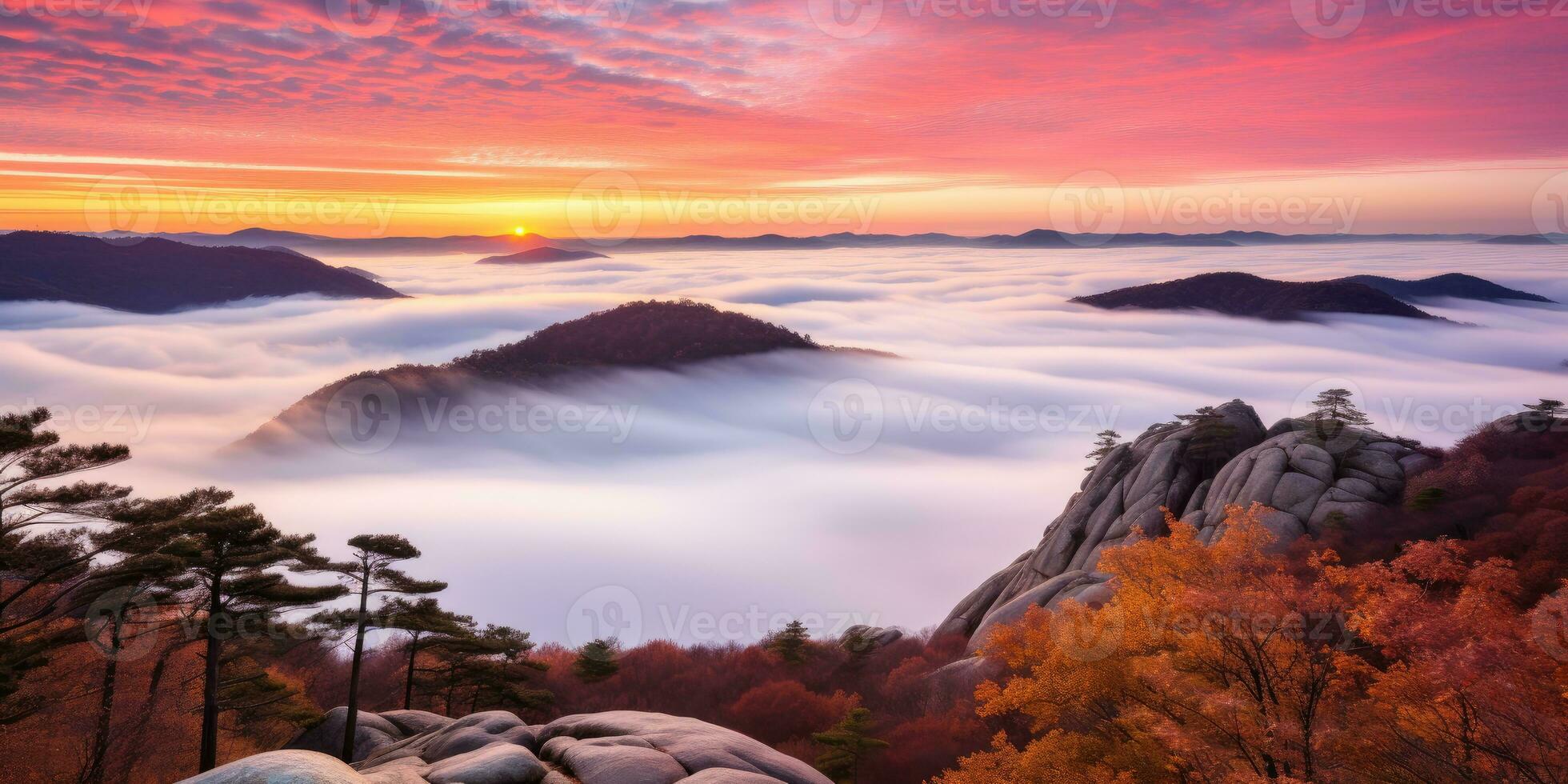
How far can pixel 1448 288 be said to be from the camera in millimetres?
177625

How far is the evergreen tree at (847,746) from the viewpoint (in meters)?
29.7

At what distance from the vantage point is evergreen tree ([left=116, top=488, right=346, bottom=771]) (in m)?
21.9

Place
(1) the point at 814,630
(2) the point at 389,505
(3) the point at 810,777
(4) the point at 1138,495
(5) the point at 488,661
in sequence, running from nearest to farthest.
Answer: (3) the point at 810,777
(5) the point at 488,661
(4) the point at 1138,495
(1) the point at 814,630
(2) the point at 389,505

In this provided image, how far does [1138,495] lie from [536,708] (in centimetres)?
3463

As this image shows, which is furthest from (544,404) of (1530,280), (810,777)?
(1530,280)

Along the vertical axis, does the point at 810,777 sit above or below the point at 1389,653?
below

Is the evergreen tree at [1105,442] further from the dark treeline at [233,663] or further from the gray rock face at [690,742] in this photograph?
the gray rock face at [690,742]

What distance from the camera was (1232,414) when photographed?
4494 centimetres

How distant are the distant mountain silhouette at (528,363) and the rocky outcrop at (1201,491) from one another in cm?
14886

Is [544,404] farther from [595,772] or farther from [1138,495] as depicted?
[595,772]
